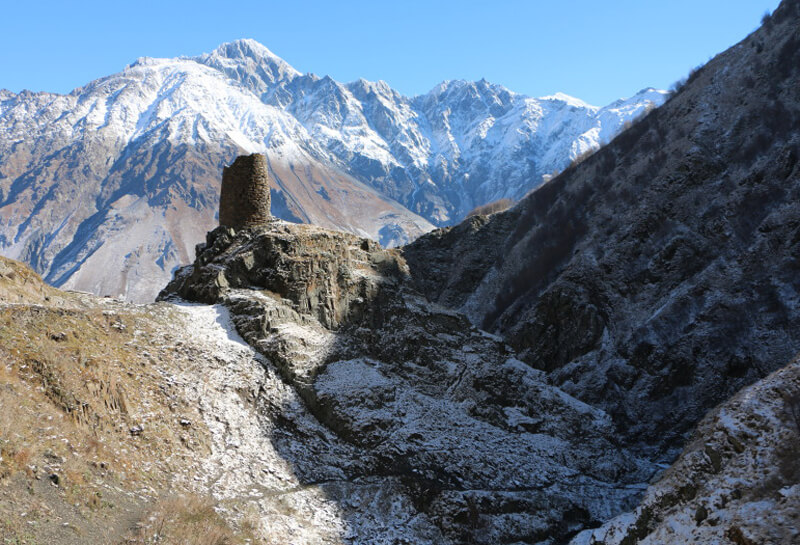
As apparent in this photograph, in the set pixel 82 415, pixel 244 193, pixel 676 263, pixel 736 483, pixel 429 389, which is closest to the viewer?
pixel 736 483

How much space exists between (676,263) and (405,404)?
91.9 ft

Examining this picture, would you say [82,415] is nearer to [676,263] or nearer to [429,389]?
[429,389]

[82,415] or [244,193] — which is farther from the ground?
[244,193]

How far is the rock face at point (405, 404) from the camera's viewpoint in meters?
21.3

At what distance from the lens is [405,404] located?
25.6 meters

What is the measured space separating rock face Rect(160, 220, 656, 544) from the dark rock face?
11363 millimetres

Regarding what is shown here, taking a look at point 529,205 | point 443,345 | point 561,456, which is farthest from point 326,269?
point 529,205

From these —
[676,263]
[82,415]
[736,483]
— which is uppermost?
[676,263]

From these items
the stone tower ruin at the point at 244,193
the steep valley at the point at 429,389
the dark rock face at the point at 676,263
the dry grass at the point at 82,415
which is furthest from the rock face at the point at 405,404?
the dark rock face at the point at 676,263

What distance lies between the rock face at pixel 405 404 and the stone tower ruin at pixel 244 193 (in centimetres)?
86

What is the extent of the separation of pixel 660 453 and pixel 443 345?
14.4 m

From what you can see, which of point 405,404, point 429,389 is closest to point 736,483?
point 405,404

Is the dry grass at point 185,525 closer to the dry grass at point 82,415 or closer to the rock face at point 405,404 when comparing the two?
the dry grass at point 82,415

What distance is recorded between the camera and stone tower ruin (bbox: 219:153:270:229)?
99.9ft
